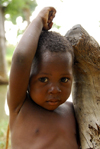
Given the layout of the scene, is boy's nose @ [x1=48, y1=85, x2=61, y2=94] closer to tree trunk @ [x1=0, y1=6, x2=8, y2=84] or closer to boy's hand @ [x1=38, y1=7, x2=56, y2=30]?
boy's hand @ [x1=38, y1=7, x2=56, y2=30]

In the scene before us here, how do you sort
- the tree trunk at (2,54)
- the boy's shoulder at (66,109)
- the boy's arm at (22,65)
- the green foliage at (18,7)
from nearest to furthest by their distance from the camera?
the boy's arm at (22,65), the boy's shoulder at (66,109), the green foliage at (18,7), the tree trunk at (2,54)

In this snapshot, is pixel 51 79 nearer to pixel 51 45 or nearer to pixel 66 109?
pixel 51 45

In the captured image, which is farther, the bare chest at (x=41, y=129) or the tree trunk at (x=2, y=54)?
the tree trunk at (x=2, y=54)

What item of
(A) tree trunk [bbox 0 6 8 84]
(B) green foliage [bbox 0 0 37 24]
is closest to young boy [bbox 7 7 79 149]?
(B) green foliage [bbox 0 0 37 24]

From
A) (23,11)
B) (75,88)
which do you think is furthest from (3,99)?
(75,88)

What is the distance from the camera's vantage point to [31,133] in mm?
1287

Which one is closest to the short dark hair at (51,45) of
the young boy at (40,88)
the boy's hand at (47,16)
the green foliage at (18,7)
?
the young boy at (40,88)

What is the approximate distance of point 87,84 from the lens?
1454 millimetres

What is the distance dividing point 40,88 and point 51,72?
13 cm

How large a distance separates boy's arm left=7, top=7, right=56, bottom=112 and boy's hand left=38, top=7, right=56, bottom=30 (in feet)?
0.20

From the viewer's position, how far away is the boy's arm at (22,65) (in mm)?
1162

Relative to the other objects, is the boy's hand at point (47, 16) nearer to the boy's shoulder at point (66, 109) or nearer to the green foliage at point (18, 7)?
the boy's shoulder at point (66, 109)

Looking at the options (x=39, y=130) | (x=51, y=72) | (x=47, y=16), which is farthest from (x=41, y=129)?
(x=47, y=16)

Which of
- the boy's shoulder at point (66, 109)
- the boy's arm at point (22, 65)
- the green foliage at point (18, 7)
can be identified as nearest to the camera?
the boy's arm at point (22, 65)
